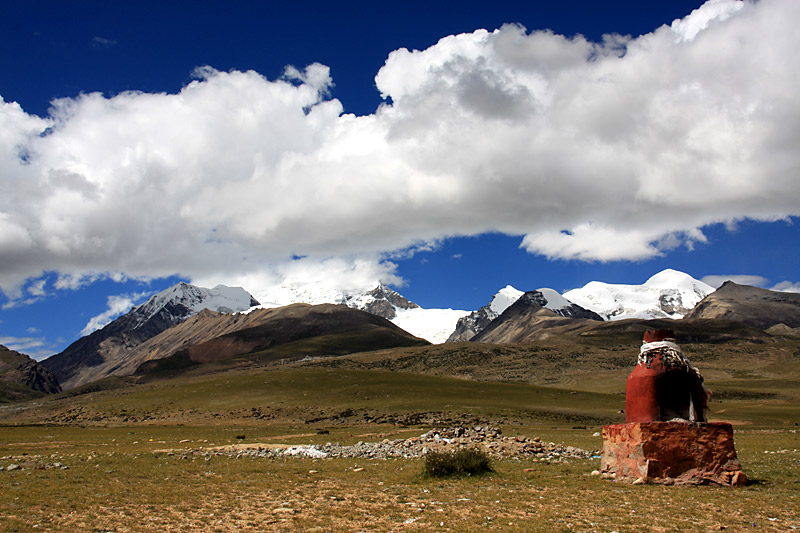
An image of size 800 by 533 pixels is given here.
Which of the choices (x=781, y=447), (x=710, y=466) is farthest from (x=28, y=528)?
(x=781, y=447)

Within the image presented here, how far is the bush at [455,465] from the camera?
23031 millimetres

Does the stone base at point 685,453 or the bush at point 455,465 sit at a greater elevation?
the stone base at point 685,453

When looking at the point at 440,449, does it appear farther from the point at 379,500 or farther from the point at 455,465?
the point at 379,500

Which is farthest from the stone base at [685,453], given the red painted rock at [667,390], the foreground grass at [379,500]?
the red painted rock at [667,390]

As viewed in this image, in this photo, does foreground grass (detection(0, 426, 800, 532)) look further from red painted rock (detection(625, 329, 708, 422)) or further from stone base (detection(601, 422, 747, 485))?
red painted rock (detection(625, 329, 708, 422))

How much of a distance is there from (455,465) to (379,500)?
607 centimetres

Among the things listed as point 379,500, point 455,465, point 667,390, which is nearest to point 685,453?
point 667,390

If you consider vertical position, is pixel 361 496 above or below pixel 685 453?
below

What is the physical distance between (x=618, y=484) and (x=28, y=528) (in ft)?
57.4

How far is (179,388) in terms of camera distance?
113m

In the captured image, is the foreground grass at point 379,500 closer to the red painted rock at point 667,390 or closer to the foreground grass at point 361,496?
the foreground grass at point 361,496

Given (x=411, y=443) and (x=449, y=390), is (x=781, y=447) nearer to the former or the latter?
(x=411, y=443)

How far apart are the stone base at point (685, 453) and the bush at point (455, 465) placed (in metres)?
5.90

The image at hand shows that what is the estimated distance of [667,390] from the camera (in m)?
20.4
